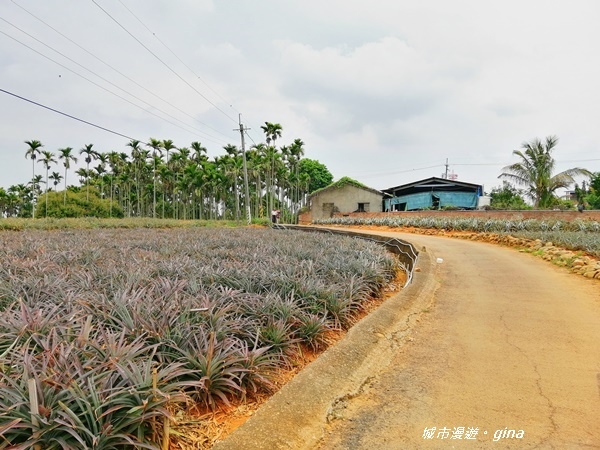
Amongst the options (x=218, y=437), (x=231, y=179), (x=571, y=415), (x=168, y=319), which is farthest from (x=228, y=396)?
(x=231, y=179)

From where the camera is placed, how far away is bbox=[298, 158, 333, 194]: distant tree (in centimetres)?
5176

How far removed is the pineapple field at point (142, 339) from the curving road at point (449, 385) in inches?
14.0

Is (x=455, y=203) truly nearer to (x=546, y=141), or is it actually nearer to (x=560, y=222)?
(x=546, y=141)

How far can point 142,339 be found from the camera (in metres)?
2.47

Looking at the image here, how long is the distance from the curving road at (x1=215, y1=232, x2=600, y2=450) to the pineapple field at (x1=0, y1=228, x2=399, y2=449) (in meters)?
0.36

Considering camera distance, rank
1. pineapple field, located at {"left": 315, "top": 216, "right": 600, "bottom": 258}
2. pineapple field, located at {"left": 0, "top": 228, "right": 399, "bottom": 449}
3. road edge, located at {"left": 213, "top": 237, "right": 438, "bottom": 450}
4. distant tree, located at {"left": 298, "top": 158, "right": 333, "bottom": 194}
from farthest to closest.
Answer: distant tree, located at {"left": 298, "top": 158, "right": 333, "bottom": 194} → pineapple field, located at {"left": 315, "top": 216, "right": 600, "bottom": 258} → road edge, located at {"left": 213, "top": 237, "right": 438, "bottom": 450} → pineapple field, located at {"left": 0, "top": 228, "right": 399, "bottom": 449}

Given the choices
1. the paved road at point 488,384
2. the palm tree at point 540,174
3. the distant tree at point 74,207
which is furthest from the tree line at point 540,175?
the distant tree at point 74,207

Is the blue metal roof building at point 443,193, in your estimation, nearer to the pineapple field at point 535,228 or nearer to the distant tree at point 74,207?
the pineapple field at point 535,228

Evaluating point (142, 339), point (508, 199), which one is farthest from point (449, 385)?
point (508, 199)

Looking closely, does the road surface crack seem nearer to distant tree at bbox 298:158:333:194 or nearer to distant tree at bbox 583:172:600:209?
distant tree at bbox 583:172:600:209

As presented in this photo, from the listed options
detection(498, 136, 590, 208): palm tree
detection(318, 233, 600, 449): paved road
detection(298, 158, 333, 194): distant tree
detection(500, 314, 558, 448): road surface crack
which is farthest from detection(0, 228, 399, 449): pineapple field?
detection(298, 158, 333, 194): distant tree

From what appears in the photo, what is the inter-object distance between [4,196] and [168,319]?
3048 inches

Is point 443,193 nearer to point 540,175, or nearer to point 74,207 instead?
point 540,175

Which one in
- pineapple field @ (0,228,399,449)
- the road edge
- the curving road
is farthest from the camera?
the curving road
